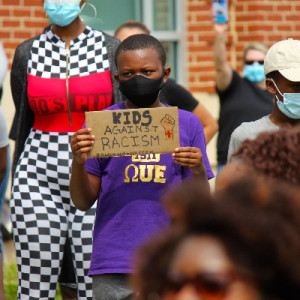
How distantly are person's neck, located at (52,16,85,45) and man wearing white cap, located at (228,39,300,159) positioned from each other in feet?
3.97

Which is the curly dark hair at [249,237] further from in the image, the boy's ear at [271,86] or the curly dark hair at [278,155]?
the boy's ear at [271,86]

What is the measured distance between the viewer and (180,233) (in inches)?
86.9

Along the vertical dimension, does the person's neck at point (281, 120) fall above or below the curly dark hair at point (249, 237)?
below

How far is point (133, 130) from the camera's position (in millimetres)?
4781

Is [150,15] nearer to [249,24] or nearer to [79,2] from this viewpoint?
[249,24]

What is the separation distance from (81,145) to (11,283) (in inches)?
148

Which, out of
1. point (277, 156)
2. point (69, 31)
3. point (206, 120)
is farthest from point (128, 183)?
point (206, 120)

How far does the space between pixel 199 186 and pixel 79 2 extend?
3872 millimetres

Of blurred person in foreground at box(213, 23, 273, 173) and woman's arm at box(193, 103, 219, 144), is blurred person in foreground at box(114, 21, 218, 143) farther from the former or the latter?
blurred person in foreground at box(213, 23, 273, 173)

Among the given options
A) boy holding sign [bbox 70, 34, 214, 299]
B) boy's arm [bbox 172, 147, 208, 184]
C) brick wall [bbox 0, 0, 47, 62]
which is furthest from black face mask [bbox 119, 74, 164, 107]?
brick wall [bbox 0, 0, 47, 62]

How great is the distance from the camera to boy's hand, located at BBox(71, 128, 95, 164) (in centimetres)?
464

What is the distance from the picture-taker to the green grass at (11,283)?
7805 millimetres

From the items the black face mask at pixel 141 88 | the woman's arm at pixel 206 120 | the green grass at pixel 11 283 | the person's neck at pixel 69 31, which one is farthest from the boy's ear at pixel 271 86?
the green grass at pixel 11 283

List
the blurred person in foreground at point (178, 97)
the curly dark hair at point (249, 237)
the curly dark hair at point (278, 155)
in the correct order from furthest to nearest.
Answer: the blurred person in foreground at point (178, 97)
the curly dark hair at point (278, 155)
the curly dark hair at point (249, 237)
